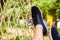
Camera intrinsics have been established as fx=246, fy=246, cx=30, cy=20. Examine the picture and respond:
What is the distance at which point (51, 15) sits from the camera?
27.1ft

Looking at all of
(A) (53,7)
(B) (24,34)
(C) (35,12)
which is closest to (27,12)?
(C) (35,12)

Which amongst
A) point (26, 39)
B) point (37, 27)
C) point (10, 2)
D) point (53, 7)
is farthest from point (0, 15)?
point (53, 7)

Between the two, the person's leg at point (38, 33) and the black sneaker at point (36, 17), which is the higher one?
the black sneaker at point (36, 17)

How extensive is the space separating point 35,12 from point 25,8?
18cm

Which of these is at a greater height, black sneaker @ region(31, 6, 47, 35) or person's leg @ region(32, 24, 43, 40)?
black sneaker @ region(31, 6, 47, 35)

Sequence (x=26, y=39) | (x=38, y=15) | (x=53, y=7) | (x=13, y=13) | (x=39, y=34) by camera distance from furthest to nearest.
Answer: (x=53, y=7), (x=26, y=39), (x=13, y=13), (x=38, y=15), (x=39, y=34)

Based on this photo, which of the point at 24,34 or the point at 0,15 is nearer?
the point at 0,15

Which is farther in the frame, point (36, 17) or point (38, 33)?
point (36, 17)

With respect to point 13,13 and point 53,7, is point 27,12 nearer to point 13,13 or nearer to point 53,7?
point 13,13

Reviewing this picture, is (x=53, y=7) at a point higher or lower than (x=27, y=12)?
lower

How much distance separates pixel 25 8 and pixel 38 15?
20 centimetres

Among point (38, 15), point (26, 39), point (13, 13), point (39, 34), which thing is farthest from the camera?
point (26, 39)

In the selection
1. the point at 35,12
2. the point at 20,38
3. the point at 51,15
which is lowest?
the point at 51,15

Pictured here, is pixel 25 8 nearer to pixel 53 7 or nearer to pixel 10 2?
pixel 10 2
